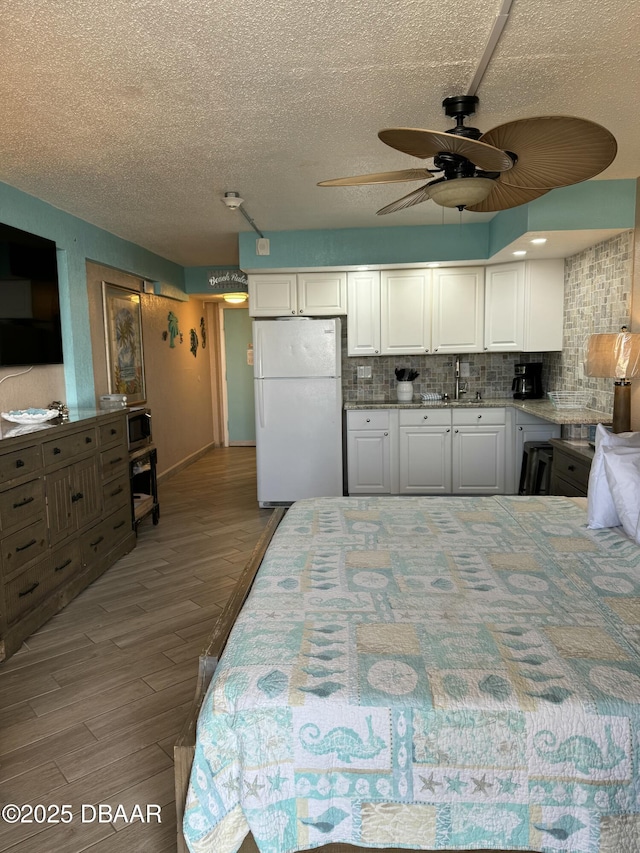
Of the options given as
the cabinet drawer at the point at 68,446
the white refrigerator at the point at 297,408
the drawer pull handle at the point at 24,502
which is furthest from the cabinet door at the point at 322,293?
the drawer pull handle at the point at 24,502

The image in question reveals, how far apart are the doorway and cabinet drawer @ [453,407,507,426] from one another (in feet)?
14.1

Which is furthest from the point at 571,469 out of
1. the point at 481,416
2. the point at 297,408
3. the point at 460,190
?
the point at 297,408

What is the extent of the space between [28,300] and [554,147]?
9.96ft

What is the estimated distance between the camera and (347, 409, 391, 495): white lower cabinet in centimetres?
499

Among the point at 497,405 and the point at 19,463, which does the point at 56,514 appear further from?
the point at 497,405

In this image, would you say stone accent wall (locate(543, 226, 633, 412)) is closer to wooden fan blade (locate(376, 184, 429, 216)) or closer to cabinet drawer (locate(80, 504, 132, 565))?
wooden fan blade (locate(376, 184, 429, 216))

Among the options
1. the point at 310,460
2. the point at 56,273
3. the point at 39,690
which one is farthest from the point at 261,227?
the point at 39,690

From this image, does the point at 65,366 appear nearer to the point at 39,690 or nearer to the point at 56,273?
the point at 56,273

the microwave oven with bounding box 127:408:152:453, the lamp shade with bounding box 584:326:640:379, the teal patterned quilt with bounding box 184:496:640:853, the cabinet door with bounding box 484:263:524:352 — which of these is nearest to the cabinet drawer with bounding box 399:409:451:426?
the cabinet door with bounding box 484:263:524:352

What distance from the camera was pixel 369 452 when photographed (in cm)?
503

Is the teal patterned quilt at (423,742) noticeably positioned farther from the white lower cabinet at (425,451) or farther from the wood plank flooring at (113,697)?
the white lower cabinet at (425,451)

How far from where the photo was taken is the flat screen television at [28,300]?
317cm

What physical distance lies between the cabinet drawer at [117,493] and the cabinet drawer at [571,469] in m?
2.99

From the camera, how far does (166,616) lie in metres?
3.04
